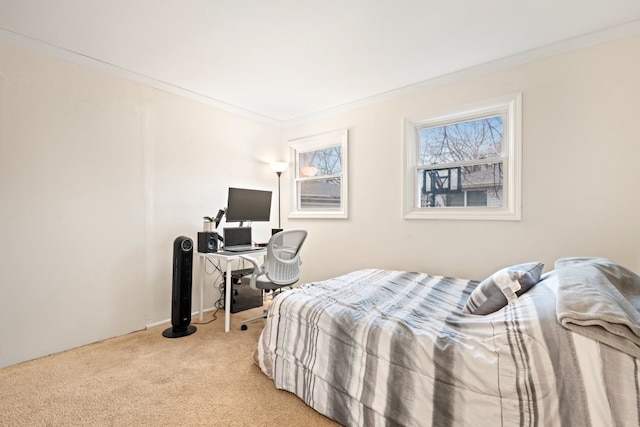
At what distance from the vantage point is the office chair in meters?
2.75

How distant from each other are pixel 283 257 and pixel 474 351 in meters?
1.92

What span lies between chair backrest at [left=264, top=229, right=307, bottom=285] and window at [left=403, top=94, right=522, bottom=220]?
4.04 feet

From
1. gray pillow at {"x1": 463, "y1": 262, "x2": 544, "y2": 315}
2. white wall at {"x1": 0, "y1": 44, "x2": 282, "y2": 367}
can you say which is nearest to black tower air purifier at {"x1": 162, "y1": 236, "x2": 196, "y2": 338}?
white wall at {"x1": 0, "y1": 44, "x2": 282, "y2": 367}

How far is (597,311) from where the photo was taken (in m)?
1.04

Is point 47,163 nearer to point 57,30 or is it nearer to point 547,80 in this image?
point 57,30

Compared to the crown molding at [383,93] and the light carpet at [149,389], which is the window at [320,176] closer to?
the crown molding at [383,93]

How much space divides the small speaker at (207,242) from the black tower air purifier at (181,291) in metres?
0.22

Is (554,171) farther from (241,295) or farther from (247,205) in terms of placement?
(241,295)

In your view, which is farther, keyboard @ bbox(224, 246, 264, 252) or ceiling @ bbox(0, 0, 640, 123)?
keyboard @ bbox(224, 246, 264, 252)

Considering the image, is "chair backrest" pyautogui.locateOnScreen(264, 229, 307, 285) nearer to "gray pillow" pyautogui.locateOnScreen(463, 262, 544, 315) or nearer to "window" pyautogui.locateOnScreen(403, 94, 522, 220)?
"window" pyautogui.locateOnScreen(403, 94, 522, 220)

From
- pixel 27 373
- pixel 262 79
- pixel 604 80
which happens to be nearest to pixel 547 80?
pixel 604 80

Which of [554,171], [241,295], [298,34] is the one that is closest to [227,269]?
[241,295]

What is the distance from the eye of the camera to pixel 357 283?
235 cm

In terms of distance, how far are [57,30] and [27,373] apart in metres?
2.51
